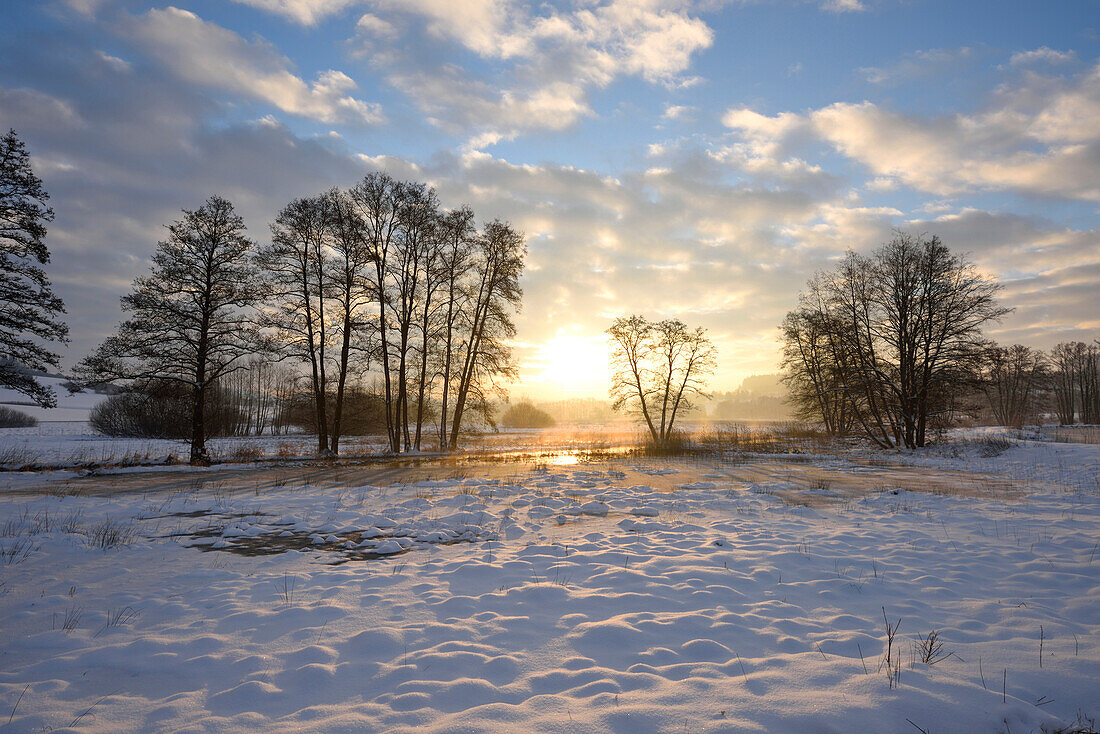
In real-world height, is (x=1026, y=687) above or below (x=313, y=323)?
below

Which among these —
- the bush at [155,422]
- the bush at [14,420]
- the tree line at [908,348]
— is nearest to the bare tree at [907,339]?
the tree line at [908,348]

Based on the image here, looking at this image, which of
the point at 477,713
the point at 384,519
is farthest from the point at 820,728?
the point at 384,519

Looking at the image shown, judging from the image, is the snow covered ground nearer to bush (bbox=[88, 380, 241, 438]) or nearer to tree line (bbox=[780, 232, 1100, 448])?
tree line (bbox=[780, 232, 1100, 448])

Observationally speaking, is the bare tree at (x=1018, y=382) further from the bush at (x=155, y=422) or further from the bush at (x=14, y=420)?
the bush at (x=14, y=420)

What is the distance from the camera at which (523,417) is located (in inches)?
3164

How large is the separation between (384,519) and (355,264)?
55.3 ft

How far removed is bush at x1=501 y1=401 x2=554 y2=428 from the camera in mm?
79938

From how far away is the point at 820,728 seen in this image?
8.84 feet

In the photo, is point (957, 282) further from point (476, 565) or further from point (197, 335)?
Answer: point (197, 335)

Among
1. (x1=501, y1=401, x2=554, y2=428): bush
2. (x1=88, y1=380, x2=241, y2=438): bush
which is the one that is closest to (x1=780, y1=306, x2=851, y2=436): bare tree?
(x1=88, y1=380, x2=241, y2=438): bush

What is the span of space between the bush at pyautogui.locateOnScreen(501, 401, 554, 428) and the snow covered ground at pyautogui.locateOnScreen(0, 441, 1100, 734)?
7093cm

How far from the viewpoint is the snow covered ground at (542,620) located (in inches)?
113

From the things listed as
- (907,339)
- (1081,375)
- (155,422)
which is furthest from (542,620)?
(1081,375)

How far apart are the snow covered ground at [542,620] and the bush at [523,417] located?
233 feet
